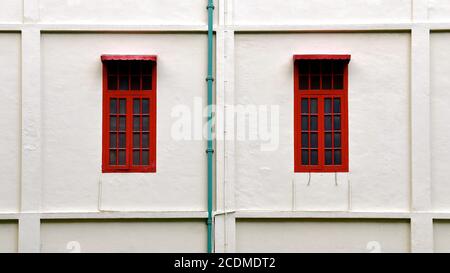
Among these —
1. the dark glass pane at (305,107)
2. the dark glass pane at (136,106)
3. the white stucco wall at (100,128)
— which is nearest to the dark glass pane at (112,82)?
the white stucco wall at (100,128)

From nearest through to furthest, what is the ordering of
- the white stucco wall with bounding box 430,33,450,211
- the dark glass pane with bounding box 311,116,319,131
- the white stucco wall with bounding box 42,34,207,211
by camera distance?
the white stucco wall with bounding box 430,33,450,211, the white stucco wall with bounding box 42,34,207,211, the dark glass pane with bounding box 311,116,319,131

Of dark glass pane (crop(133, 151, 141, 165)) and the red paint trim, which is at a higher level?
the red paint trim

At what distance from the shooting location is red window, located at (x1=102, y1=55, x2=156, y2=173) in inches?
429

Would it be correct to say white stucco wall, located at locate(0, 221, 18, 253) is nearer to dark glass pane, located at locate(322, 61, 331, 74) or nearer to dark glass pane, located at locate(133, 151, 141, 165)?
dark glass pane, located at locate(133, 151, 141, 165)

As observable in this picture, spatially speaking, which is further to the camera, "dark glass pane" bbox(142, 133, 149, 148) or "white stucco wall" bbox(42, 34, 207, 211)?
"dark glass pane" bbox(142, 133, 149, 148)

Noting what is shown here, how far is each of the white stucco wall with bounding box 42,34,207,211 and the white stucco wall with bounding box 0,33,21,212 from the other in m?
0.39

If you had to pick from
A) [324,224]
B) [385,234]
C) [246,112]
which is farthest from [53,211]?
[385,234]

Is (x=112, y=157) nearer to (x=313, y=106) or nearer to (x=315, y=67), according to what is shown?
(x=313, y=106)

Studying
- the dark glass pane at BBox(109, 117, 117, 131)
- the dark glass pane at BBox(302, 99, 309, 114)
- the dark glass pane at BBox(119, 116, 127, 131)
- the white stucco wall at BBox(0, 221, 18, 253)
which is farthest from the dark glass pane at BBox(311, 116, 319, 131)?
the white stucco wall at BBox(0, 221, 18, 253)

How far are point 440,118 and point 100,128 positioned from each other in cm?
489

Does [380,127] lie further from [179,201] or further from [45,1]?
[45,1]

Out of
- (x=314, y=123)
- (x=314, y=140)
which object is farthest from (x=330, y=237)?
(x=314, y=123)

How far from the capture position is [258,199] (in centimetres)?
1084

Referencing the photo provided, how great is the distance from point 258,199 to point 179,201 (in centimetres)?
114
